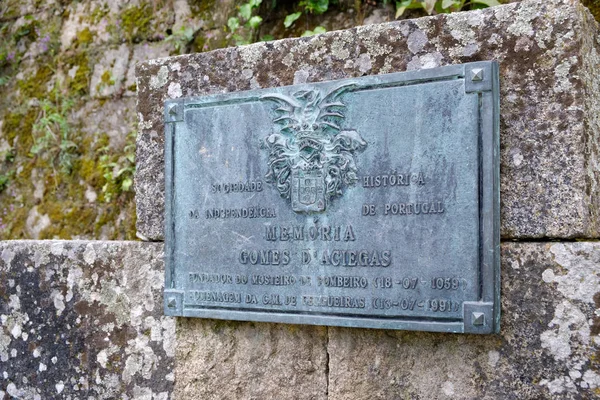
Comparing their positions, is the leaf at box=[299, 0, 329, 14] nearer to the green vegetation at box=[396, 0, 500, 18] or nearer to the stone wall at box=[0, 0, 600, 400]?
the stone wall at box=[0, 0, 600, 400]

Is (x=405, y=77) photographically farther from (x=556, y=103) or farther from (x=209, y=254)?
(x=209, y=254)

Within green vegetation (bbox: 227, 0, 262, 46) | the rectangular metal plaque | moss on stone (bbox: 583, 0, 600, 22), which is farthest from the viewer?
green vegetation (bbox: 227, 0, 262, 46)

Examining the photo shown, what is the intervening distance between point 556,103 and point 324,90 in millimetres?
687

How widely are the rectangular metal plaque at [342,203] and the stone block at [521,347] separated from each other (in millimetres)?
79

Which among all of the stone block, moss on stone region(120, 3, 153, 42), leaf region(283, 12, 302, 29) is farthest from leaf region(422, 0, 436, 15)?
moss on stone region(120, 3, 153, 42)

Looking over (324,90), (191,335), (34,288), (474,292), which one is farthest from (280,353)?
(34,288)

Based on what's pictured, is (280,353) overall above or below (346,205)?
below

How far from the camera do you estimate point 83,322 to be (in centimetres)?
262

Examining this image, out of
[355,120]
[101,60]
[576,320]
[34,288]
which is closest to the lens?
[576,320]

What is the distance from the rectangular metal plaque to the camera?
194 centimetres

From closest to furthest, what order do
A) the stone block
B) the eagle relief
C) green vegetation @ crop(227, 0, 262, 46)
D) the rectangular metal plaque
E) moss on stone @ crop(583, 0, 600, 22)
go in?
1. the stone block
2. the rectangular metal plaque
3. the eagle relief
4. moss on stone @ crop(583, 0, 600, 22)
5. green vegetation @ crop(227, 0, 262, 46)

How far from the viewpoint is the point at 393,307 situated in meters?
2.04

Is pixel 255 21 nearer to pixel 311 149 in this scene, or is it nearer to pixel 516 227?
pixel 311 149

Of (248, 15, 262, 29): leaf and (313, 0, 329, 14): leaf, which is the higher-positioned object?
(313, 0, 329, 14): leaf
